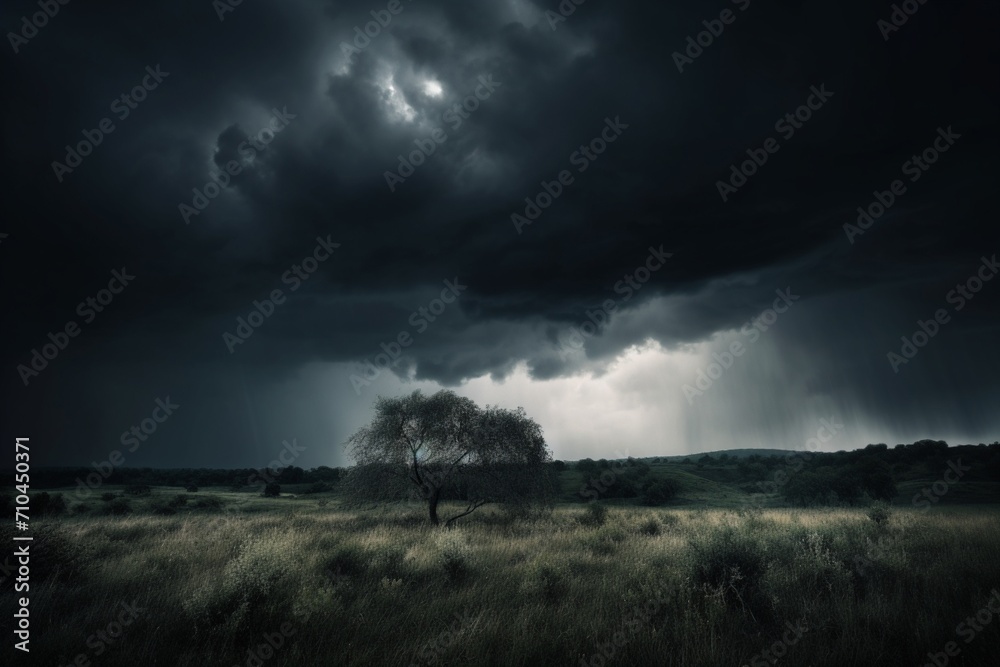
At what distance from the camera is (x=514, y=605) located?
747 centimetres

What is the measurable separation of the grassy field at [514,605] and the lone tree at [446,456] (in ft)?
31.3

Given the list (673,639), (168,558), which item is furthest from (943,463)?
(168,558)

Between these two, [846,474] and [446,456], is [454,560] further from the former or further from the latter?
[846,474]

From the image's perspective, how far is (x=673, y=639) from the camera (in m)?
5.89

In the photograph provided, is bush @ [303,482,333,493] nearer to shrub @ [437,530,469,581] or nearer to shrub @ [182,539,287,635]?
shrub @ [437,530,469,581]

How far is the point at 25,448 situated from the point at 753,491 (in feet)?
210

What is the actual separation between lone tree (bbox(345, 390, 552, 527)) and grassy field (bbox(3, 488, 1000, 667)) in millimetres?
9531

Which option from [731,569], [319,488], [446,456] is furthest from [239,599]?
[319,488]

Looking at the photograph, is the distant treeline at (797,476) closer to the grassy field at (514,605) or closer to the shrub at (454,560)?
the shrub at (454,560)

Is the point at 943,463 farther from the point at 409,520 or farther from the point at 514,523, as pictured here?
the point at 409,520

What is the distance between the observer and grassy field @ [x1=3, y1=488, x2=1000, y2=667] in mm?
5449

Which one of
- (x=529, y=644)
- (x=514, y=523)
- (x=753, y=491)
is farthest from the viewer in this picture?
(x=753, y=491)

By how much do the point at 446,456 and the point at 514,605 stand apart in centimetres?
1468

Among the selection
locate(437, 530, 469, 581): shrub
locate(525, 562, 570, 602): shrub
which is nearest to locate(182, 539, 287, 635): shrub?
locate(437, 530, 469, 581): shrub
